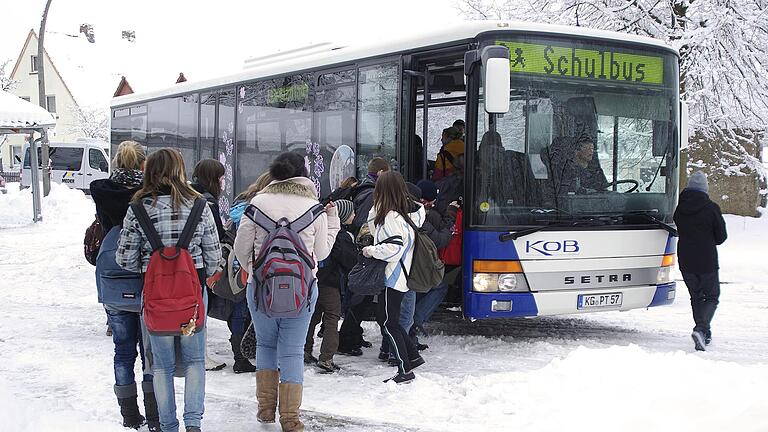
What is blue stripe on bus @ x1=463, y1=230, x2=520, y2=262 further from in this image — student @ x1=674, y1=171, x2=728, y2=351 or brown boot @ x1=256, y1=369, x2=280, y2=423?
brown boot @ x1=256, y1=369, x2=280, y2=423

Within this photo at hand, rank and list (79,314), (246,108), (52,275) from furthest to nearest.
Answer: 1. (52,275)
2. (246,108)
3. (79,314)

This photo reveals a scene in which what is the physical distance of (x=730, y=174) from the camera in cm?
2284

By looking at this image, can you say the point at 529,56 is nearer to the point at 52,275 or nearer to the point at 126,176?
the point at 126,176

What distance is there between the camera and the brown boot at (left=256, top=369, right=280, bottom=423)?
6.11 meters

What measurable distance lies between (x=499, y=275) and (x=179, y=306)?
3.72 m

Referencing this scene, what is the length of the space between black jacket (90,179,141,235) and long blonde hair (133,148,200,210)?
0.31m

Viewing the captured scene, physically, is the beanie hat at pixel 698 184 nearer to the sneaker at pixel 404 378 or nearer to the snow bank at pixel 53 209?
the sneaker at pixel 404 378

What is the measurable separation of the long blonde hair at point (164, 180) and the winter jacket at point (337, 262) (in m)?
2.55

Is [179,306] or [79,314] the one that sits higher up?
[179,306]

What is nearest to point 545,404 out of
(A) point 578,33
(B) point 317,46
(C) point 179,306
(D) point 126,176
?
(C) point 179,306

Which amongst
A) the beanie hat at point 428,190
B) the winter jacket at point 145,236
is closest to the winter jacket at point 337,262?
the beanie hat at point 428,190

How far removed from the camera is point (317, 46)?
1132cm

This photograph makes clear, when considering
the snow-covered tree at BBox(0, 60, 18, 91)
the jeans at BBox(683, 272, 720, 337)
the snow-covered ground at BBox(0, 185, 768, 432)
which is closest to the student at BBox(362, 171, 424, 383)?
the snow-covered ground at BBox(0, 185, 768, 432)

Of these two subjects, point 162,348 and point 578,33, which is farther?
point 578,33
